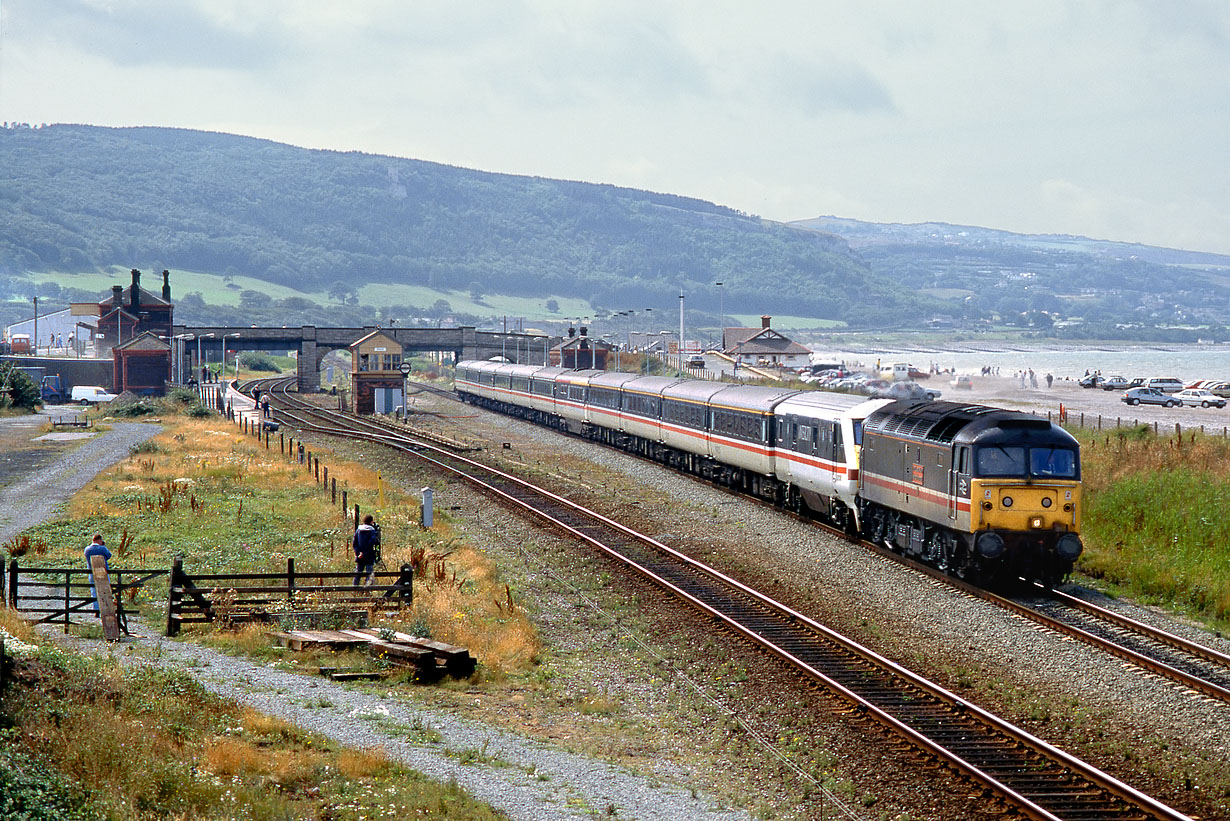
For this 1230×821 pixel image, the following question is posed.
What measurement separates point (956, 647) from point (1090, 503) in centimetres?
1423

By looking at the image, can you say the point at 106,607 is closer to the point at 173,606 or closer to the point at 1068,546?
the point at 173,606

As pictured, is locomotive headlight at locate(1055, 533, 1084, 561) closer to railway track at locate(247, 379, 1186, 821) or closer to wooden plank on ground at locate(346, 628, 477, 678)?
railway track at locate(247, 379, 1186, 821)

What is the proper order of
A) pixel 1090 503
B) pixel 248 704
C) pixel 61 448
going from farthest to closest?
pixel 61 448
pixel 1090 503
pixel 248 704

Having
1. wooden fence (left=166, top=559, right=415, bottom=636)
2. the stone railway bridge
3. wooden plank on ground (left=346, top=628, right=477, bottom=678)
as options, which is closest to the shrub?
the stone railway bridge

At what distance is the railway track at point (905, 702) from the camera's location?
44.7 ft

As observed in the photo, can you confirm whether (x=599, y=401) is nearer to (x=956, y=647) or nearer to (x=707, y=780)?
(x=956, y=647)

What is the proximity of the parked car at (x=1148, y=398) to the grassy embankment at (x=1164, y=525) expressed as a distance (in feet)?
157

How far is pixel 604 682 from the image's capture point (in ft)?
63.0

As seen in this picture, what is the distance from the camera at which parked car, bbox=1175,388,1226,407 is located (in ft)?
272

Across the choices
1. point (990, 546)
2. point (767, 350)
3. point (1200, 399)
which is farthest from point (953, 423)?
point (767, 350)

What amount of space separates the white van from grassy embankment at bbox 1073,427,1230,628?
82.6 m

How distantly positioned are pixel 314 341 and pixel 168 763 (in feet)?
391

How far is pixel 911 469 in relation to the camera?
89.5 feet

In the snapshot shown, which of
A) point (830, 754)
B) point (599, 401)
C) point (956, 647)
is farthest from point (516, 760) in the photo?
point (599, 401)
